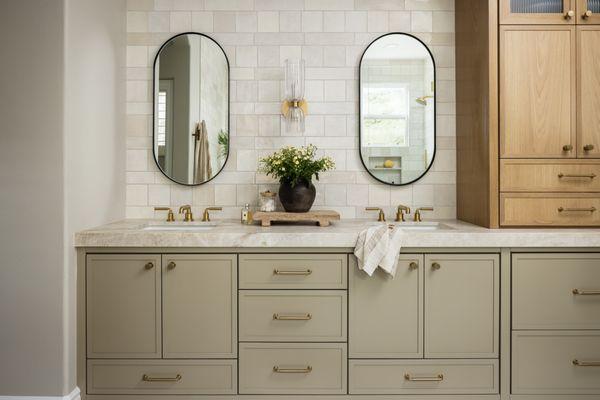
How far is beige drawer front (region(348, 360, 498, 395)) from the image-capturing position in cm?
236

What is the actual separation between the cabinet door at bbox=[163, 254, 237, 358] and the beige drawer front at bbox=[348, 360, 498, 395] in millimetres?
722

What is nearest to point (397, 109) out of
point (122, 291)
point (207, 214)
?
point (207, 214)

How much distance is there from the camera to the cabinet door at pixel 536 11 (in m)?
2.50

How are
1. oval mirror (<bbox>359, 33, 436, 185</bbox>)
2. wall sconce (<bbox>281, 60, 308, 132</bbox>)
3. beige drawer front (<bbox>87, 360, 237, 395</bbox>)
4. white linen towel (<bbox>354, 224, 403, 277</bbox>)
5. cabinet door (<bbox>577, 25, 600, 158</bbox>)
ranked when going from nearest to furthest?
white linen towel (<bbox>354, 224, 403, 277</bbox>), beige drawer front (<bbox>87, 360, 237, 395</bbox>), cabinet door (<bbox>577, 25, 600, 158</bbox>), wall sconce (<bbox>281, 60, 308, 132</bbox>), oval mirror (<bbox>359, 33, 436, 185</bbox>)

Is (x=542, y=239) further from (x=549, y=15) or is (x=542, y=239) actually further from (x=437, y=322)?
(x=549, y=15)

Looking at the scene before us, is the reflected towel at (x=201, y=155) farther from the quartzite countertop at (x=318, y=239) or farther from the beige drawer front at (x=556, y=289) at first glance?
the beige drawer front at (x=556, y=289)

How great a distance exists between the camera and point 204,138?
3088 mm

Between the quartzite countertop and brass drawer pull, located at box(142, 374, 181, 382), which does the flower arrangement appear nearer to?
the quartzite countertop

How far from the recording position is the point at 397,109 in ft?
10.1

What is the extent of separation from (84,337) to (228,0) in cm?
240

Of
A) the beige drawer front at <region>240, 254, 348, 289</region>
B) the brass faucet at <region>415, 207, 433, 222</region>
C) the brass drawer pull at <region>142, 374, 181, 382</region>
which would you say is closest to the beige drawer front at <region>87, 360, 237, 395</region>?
the brass drawer pull at <region>142, 374, 181, 382</region>

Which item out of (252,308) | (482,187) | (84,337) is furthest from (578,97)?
(84,337)

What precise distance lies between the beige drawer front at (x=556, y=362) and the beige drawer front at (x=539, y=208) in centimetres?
62

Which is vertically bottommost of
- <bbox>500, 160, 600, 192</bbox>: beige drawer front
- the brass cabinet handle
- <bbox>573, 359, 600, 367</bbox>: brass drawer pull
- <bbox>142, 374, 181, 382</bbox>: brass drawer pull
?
<bbox>142, 374, 181, 382</bbox>: brass drawer pull
